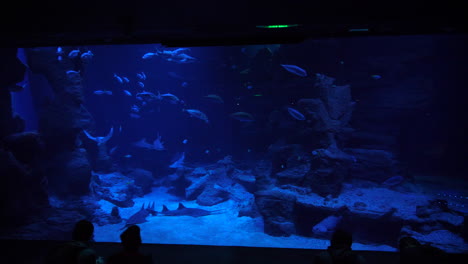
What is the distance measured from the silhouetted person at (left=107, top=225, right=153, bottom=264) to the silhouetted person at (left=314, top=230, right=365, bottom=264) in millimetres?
1376

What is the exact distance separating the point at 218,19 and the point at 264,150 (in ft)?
42.5


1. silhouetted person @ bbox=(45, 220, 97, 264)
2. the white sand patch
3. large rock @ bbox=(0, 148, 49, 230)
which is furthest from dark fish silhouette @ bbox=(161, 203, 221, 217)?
silhouetted person @ bbox=(45, 220, 97, 264)

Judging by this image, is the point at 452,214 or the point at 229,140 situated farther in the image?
the point at 229,140

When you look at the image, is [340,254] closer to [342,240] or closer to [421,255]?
[342,240]

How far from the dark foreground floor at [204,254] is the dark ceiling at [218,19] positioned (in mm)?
2877

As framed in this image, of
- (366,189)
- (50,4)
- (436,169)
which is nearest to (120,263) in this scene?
(50,4)

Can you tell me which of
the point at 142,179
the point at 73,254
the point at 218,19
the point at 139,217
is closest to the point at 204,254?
the point at 73,254

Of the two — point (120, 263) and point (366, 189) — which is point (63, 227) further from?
point (366, 189)

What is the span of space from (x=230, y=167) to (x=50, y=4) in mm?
10972

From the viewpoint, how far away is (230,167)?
13.6 m

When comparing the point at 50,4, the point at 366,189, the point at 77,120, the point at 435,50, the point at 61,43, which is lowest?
the point at 366,189

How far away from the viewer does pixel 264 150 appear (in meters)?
16.0

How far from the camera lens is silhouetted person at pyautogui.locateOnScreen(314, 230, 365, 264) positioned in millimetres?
2086

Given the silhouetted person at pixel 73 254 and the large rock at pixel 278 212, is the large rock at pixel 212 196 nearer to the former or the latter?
the large rock at pixel 278 212
